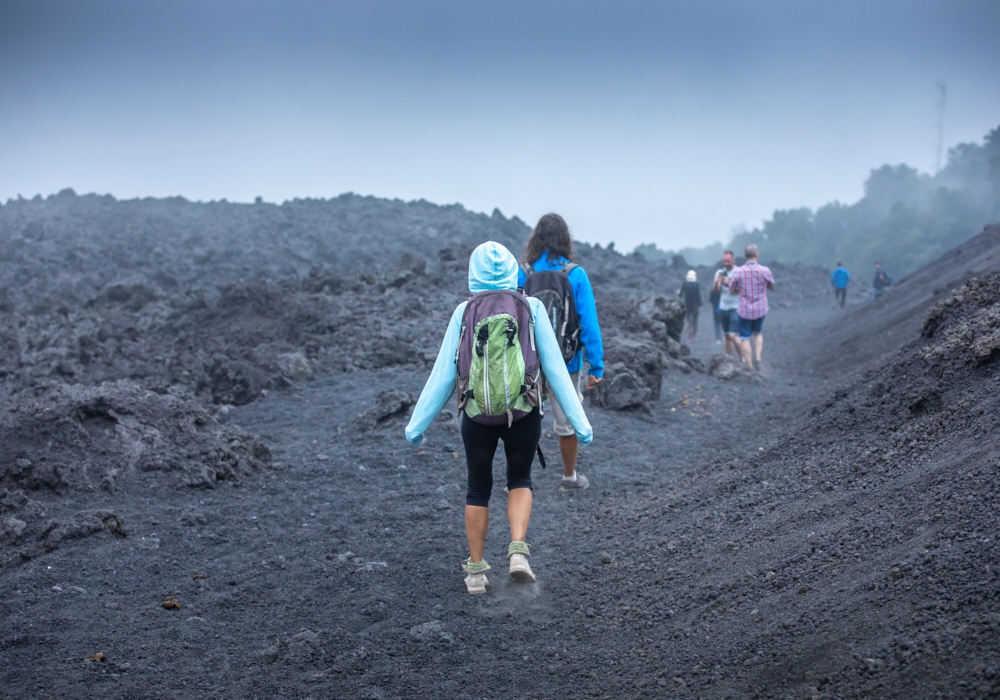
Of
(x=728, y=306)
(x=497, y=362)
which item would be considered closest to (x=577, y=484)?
(x=497, y=362)

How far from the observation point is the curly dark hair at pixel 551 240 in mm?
5691

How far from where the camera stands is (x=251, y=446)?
716 centimetres

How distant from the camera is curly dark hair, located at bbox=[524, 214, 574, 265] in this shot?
5.69 metres

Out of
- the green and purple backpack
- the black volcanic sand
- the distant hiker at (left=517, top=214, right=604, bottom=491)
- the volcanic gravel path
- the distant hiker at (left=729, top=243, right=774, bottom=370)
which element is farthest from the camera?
the distant hiker at (left=729, top=243, right=774, bottom=370)

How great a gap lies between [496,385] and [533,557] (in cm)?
160

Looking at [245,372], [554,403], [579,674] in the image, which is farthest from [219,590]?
→ [245,372]

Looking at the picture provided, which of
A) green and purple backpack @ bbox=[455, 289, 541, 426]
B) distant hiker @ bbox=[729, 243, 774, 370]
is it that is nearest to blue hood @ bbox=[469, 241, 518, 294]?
green and purple backpack @ bbox=[455, 289, 541, 426]

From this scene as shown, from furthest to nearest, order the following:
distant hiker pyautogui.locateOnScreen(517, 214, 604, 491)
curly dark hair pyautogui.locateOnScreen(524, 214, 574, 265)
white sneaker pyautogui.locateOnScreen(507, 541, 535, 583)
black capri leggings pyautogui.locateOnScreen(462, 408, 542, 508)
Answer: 1. curly dark hair pyautogui.locateOnScreen(524, 214, 574, 265)
2. distant hiker pyautogui.locateOnScreen(517, 214, 604, 491)
3. white sneaker pyautogui.locateOnScreen(507, 541, 535, 583)
4. black capri leggings pyautogui.locateOnScreen(462, 408, 542, 508)

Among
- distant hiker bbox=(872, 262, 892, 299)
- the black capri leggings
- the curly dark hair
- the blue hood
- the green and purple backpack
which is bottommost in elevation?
the black capri leggings

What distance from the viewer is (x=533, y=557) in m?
5.11

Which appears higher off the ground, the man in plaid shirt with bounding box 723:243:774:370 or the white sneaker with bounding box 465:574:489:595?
the man in plaid shirt with bounding box 723:243:774:370

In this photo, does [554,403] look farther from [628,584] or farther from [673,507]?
[628,584]

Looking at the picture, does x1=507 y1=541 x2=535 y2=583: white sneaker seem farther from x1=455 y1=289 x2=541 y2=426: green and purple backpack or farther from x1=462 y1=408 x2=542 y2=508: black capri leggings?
x1=455 y1=289 x2=541 y2=426: green and purple backpack

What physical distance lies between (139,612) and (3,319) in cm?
1467
